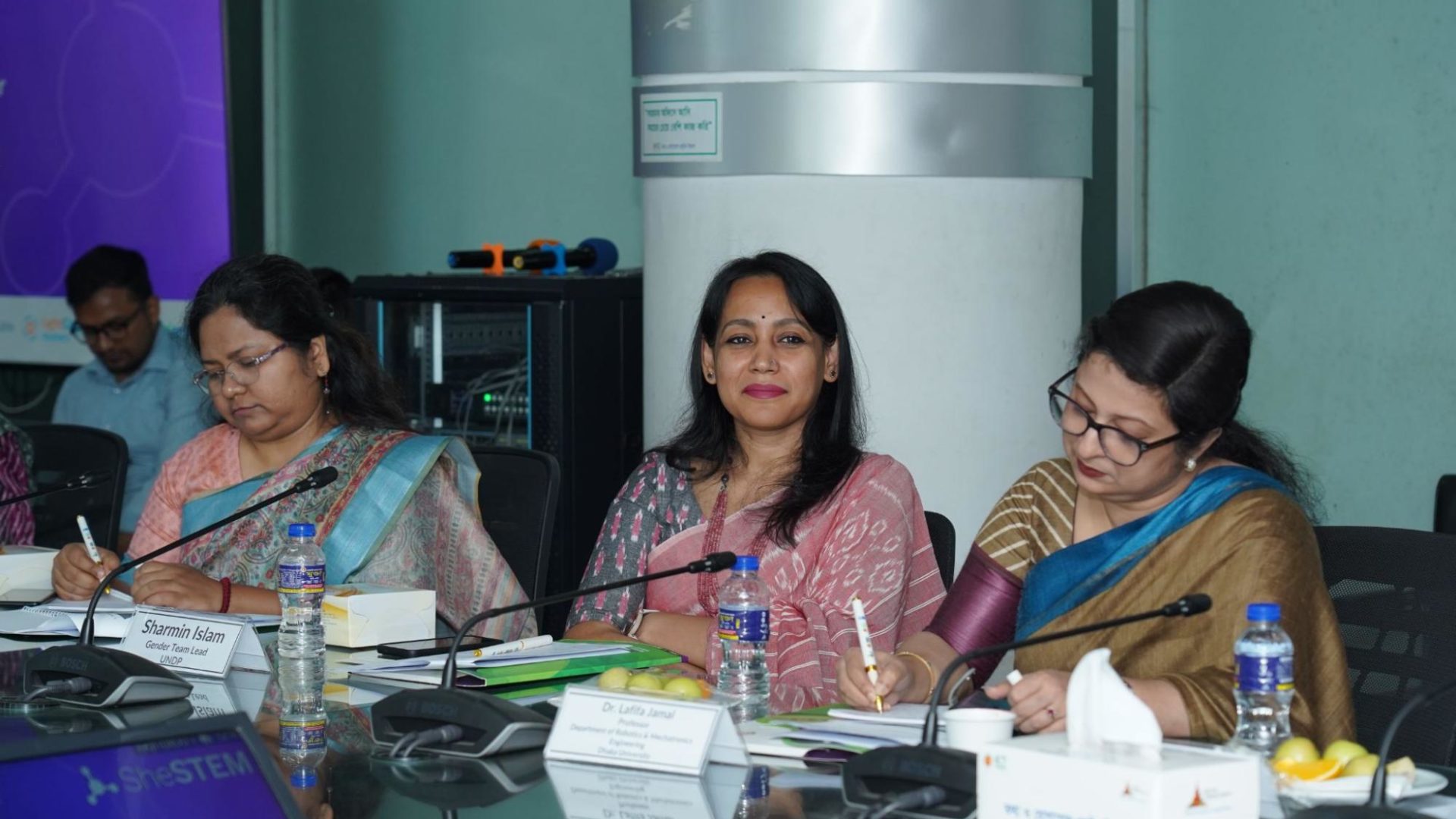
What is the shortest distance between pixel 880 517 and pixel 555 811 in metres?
1.08

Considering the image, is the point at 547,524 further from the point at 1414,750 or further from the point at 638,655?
the point at 1414,750

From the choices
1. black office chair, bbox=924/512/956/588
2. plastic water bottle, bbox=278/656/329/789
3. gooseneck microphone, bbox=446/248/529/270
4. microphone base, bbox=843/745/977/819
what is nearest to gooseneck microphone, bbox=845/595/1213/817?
microphone base, bbox=843/745/977/819

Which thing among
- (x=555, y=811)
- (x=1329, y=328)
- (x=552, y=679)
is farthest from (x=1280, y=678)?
(x=1329, y=328)

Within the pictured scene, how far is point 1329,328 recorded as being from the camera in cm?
400

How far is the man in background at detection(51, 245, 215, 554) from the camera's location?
16.0 ft

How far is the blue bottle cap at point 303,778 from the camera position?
186 cm

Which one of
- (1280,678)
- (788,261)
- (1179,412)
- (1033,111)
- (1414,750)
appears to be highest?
(1033,111)

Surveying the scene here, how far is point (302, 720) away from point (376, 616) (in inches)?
20.6

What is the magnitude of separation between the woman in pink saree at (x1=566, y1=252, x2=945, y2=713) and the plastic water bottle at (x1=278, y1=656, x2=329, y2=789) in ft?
1.74

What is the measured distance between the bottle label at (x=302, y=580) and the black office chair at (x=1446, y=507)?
159cm

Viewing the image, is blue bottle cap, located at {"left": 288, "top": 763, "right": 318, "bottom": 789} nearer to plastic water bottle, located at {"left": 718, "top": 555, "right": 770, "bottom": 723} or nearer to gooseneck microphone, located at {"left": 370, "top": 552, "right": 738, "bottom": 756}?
gooseneck microphone, located at {"left": 370, "top": 552, "right": 738, "bottom": 756}

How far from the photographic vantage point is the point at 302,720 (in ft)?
7.07

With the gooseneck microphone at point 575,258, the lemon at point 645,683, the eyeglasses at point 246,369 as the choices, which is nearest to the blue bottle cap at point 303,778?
the lemon at point 645,683

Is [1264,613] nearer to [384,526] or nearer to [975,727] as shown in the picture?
[975,727]
